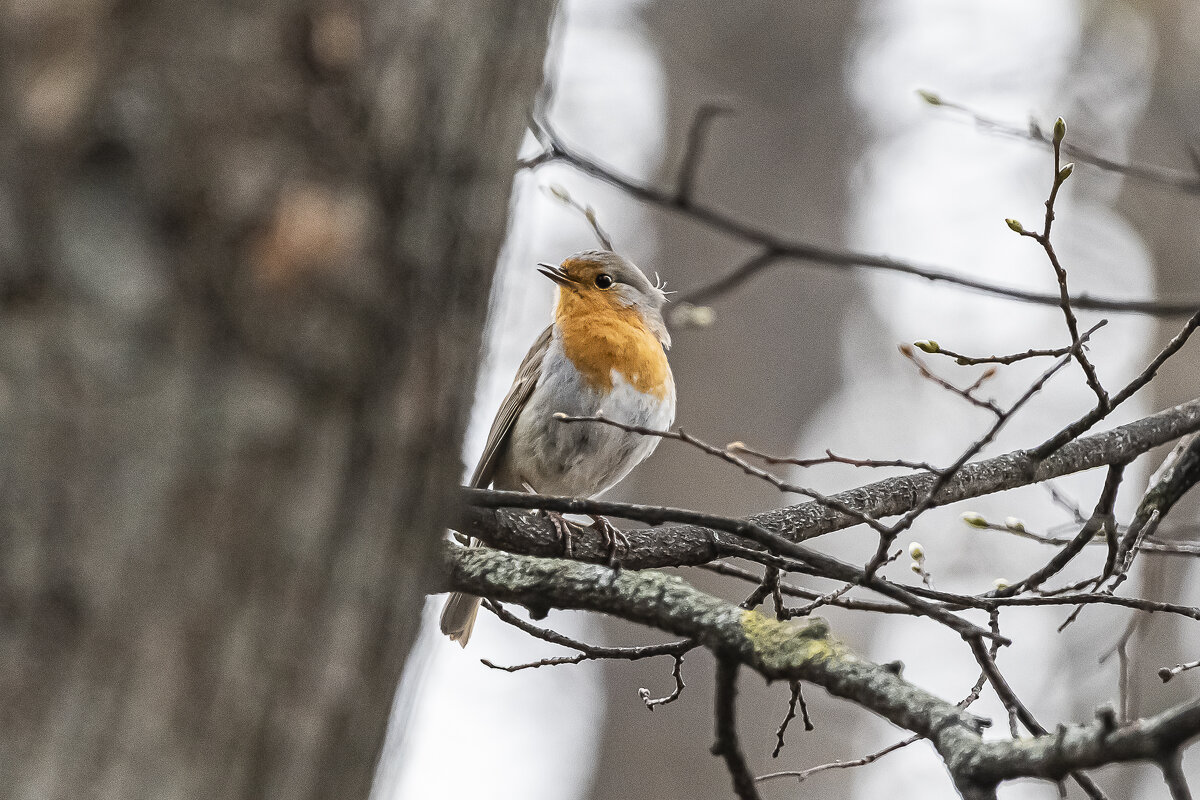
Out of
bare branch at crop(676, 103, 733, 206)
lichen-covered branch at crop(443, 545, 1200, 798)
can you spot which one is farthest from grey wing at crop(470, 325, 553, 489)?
lichen-covered branch at crop(443, 545, 1200, 798)

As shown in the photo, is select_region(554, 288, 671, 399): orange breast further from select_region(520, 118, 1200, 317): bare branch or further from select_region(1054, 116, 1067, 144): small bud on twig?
select_region(1054, 116, 1067, 144): small bud on twig

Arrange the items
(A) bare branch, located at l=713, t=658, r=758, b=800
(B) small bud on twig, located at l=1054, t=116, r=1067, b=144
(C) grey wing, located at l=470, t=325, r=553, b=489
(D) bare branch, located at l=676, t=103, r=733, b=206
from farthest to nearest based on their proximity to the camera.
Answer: (C) grey wing, located at l=470, t=325, r=553, b=489, (D) bare branch, located at l=676, t=103, r=733, b=206, (B) small bud on twig, located at l=1054, t=116, r=1067, b=144, (A) bare branch, located at l=713, t=658, r=758, b=800

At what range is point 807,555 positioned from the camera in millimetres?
1764

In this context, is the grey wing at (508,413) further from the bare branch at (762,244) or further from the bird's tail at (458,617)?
the bare branch at (762,244)

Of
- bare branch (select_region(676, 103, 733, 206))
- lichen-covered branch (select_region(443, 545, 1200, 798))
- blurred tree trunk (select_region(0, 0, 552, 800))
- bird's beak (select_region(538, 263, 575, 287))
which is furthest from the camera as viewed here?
bird's beak (select_region(538, 263, 575, 287))

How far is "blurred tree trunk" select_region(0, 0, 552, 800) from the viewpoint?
80 centimetres

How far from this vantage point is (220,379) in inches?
33.9

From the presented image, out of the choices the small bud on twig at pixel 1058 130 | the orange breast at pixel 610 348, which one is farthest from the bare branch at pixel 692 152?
the orange breast at pixel 610 348

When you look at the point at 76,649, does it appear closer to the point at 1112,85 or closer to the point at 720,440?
the point at 720,440

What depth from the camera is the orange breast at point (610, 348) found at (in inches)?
164

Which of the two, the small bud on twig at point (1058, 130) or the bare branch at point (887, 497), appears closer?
the small bud on twig at point (1058, 130)

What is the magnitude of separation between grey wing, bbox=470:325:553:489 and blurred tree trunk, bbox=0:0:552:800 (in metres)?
3.32

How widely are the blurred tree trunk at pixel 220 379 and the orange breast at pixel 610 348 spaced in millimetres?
3199

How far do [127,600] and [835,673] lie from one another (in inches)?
46.1
